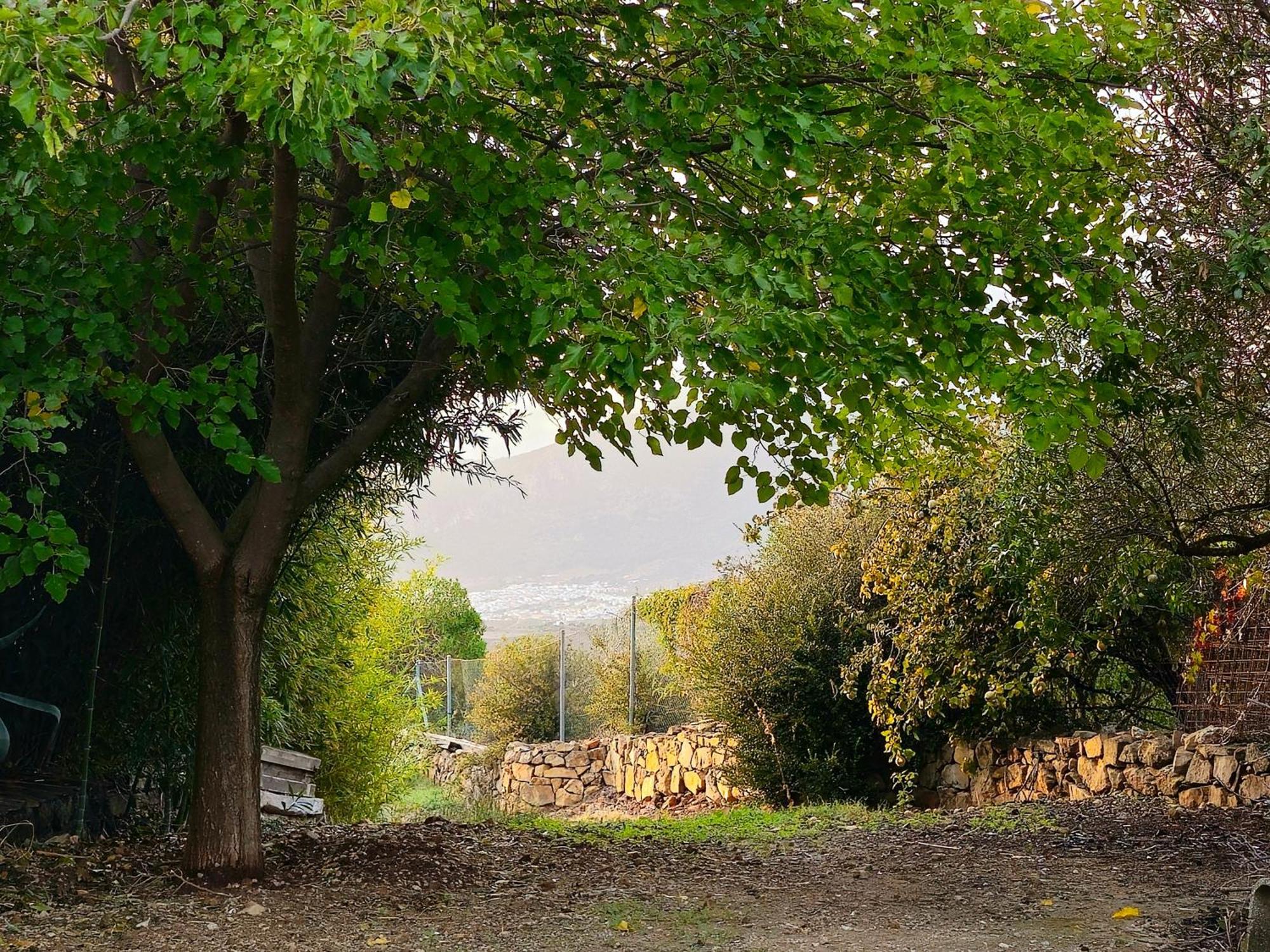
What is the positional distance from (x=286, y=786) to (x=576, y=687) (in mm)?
10699

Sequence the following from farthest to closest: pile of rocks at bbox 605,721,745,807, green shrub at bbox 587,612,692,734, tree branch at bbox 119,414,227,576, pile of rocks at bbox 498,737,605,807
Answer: green shrub at bbox 587,612,692,734
pile of rocks at bbox 498,737,605,807
pile of rocks at bbox 605,721,745,807
tree branch at bbox 119,414,227,576

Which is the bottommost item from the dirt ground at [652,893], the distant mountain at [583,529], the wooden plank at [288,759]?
the dirt ground at [652,893]

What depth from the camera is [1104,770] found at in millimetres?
8953

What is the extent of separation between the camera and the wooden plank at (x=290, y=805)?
7965 millimetres

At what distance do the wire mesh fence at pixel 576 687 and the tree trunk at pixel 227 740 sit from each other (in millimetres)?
11704

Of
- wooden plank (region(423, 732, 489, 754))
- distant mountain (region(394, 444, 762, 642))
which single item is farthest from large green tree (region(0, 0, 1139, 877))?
distant mountain (region(394, 444, 762, 642))

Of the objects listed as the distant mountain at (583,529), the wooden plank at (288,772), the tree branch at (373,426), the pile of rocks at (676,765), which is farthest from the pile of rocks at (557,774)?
the distant mountain at (583,529)

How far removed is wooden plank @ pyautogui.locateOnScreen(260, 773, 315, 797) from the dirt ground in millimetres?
1773

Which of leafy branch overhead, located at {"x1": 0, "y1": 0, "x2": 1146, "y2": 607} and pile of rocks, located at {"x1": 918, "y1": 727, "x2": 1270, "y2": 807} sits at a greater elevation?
leafy branch overhead, located at {"x1": 0, "y1": 0, "x2": 1146, "y2": 607}

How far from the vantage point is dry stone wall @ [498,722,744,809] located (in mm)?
13891

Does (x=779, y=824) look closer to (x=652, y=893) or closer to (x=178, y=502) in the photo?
(x=652, y=893)

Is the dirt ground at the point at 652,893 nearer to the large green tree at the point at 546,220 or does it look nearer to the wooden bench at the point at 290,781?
the large green tree at the point at 546,220

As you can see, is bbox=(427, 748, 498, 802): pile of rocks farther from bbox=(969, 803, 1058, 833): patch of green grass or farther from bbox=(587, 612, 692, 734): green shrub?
bbox=(969, 803, 1058, 833): patch of green grass

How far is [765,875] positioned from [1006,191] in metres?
3.82
